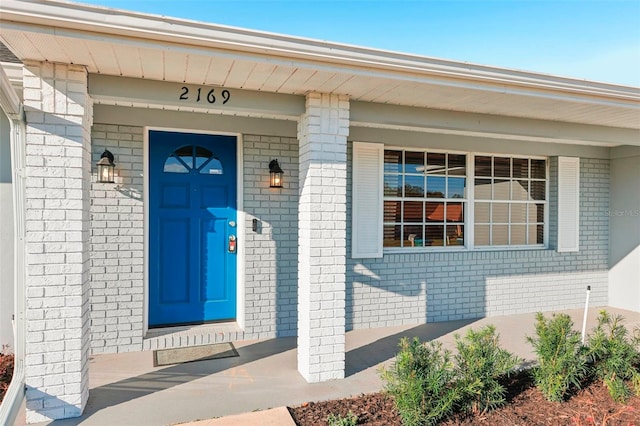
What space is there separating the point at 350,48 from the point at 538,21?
12.5 feet

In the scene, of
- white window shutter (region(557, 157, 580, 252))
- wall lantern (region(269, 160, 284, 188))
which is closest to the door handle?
wall lantern (region(269, 160, 284, 188))

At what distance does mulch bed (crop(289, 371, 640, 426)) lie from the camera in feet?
9.54

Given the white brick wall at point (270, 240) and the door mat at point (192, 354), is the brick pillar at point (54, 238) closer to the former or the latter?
the door mat at point (192, 354)

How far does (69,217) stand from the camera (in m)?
3.04

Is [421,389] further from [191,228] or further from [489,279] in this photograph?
[489,279]

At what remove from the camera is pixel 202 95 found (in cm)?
344

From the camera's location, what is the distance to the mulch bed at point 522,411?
9.54 ft

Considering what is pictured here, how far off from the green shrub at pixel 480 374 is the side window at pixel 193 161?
10.8 ft

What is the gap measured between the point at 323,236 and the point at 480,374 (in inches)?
64.9

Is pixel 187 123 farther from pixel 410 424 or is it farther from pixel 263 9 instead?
pixel 410 424

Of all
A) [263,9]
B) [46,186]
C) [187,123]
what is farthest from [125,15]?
[263,9]

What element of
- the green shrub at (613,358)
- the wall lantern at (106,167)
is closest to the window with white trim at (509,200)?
the green shrub at (613,358)

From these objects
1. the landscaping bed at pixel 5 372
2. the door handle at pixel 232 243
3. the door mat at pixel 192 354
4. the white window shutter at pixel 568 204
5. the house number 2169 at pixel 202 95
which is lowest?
the door mat at pixel 192 354

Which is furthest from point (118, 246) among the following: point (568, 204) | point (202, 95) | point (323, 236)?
point (568, 204)
